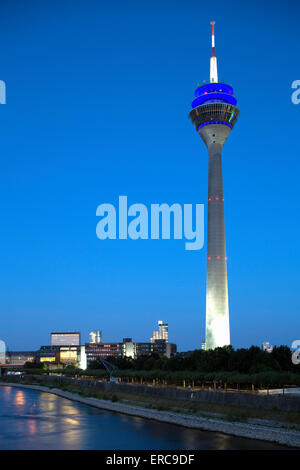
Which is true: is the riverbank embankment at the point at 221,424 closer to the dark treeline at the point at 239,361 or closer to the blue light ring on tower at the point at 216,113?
the dark treeline at the point at 239,361

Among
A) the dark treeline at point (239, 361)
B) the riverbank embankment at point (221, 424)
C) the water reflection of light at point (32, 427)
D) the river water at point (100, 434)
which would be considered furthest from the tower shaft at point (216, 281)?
the water reflection of light at point (32, 427)

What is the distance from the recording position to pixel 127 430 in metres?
59.4

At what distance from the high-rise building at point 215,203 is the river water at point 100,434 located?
7067 centimetres

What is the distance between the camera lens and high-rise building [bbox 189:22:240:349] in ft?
469

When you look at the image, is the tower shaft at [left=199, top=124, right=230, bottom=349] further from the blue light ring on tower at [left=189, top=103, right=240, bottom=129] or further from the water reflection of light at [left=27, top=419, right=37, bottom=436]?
the water reflection of light at [left=27, top=419, right=37, bottom=436]

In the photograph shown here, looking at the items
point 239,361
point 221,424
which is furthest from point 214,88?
point 221,424

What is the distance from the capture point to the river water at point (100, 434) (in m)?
49.9

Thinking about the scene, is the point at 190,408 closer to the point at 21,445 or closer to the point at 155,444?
the point at 155,444

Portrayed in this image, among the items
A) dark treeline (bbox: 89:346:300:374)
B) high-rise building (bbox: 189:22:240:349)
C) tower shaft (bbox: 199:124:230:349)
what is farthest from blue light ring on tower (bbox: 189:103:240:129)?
dark treeline (bbox: 89:346:300:374)

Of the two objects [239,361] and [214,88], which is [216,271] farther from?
[214,88]

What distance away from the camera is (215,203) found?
477ft
